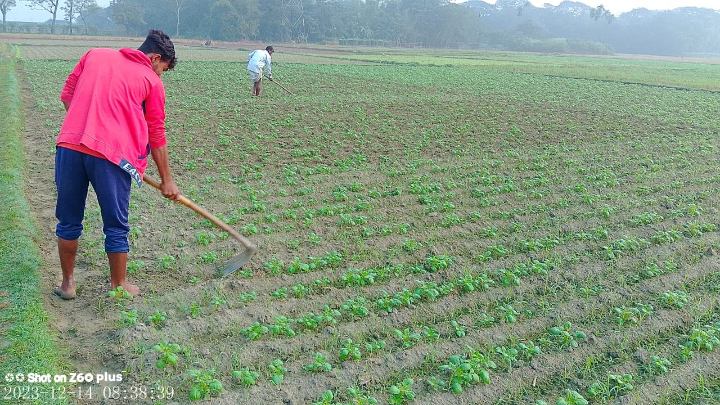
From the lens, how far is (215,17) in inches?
3009

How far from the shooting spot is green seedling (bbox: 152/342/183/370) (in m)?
3.81

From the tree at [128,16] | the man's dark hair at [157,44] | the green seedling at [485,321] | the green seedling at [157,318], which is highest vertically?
the tree at [128,16]

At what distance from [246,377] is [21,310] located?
208 centimetres

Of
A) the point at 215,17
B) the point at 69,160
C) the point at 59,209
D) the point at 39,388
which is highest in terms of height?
the point at 215,17

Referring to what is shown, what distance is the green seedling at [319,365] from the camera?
3850mm

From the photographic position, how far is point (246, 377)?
368cm

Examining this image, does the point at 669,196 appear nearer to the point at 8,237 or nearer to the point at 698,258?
the point at 698,258

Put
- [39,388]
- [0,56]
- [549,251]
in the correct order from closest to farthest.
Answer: [39,388], [549,251], [0,56]

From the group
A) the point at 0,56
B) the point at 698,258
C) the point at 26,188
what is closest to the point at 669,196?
the point at 698,258

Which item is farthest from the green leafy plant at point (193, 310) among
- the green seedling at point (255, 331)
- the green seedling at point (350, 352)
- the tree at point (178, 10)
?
the tree at point (178, 10)

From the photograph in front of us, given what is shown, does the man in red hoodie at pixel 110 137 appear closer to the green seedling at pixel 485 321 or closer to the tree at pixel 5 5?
the green seedling at pixel 485 321

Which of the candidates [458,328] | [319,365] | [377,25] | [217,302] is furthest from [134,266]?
[377,25]

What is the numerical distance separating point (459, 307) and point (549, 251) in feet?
6.24

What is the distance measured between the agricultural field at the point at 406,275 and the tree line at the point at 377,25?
70.5 m
